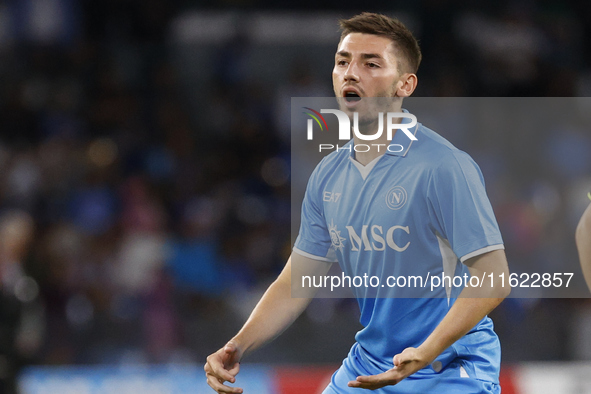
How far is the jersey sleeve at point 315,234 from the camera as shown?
11.2 feet

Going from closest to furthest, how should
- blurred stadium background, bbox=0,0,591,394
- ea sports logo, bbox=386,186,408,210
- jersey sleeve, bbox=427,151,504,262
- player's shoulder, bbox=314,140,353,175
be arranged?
jersey sleeve, bbox=427,151,504,262
ea sports logo, bbox=386,186,408,210
player's shoulder, bbox=314,140,353,175
blurred stadium background, bbox=0,0,591,394

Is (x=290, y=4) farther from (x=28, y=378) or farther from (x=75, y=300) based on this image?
(x=28, y=378)

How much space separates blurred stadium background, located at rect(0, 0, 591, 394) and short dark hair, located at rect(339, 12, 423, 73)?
3.62 m

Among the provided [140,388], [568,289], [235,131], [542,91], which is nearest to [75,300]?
[140,388]

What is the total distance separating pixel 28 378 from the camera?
6.30 meters

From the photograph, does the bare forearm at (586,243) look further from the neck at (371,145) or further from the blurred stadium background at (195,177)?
the blurred stadium background at (195,177)

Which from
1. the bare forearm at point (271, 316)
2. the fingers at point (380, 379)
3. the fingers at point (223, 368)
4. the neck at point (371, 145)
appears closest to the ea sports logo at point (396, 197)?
the neck at point (371, 145)

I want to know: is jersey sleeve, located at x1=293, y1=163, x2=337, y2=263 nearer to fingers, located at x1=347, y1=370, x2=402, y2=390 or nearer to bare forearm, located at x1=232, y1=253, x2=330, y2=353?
bare forearm, located at x1=232, y1=253, x2=330, y2=353

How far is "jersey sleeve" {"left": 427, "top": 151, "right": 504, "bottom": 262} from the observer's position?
2.80 metres

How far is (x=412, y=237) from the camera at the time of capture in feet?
9.91

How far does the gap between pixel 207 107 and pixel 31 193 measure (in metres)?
2.26

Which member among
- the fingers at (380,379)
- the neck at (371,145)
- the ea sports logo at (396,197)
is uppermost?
the neck at (371,145)

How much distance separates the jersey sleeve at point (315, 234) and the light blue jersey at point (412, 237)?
0.30 feet

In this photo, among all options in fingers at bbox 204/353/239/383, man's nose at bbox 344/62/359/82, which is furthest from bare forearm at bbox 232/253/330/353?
man's nose at bbox 344/62/359/82
